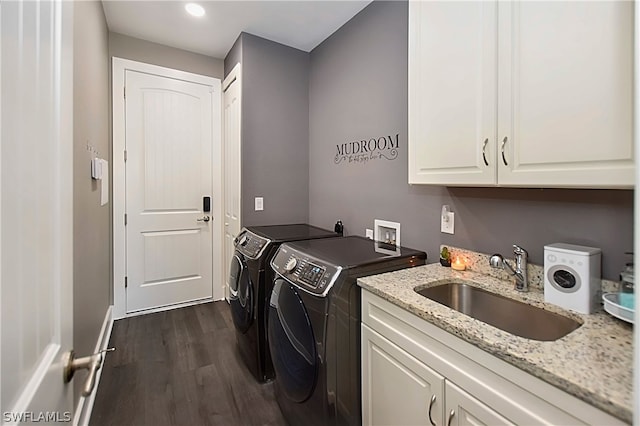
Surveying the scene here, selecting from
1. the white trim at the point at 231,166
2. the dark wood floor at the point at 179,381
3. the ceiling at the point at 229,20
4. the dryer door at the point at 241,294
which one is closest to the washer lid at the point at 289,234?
the dryer door at the point at 241,294

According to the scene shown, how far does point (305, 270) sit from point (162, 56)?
281 centimetres

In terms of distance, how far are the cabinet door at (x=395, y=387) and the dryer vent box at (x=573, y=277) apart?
56cm

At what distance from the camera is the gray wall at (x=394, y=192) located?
1.19m

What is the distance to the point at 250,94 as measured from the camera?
274 cm

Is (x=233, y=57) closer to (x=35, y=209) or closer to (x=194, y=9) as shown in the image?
(x=194, y=9)

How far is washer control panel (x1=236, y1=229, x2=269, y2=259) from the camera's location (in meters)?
2.04

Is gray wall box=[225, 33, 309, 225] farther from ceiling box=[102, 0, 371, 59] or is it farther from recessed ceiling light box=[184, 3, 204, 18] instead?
recessed ceiling light box=[184, 3, 204, 18]

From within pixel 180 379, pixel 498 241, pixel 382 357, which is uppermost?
pixel 498 241

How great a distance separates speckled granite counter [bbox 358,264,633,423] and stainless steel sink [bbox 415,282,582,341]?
0.04 m

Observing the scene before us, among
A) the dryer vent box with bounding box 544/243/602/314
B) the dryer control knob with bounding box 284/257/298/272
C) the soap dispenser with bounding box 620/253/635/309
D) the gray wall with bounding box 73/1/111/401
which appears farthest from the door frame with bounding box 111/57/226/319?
the soap dispenser with bounding box 620/253/635/309

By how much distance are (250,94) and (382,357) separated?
7.81ft

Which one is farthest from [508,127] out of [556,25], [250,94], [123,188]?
[123,188]

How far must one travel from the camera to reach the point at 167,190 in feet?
10.3

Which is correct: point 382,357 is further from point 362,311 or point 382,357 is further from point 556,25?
point 556,25
